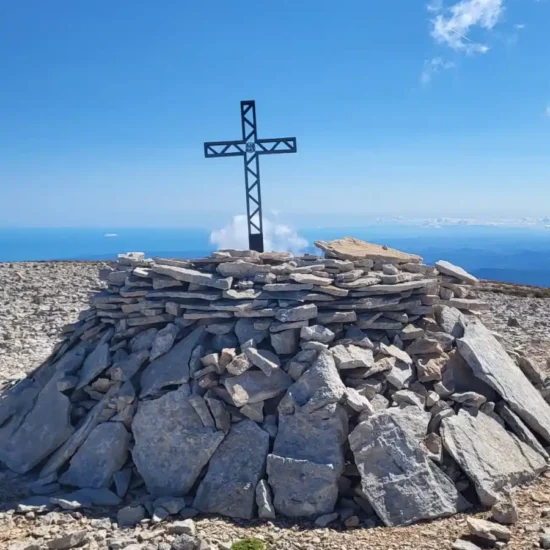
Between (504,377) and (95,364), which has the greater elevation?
(95,364)

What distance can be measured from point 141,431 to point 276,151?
5.98 m

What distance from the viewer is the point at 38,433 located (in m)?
7.91

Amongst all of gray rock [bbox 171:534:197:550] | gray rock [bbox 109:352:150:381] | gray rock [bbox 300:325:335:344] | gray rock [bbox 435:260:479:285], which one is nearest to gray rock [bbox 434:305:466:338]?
gray rock [bbox 435:260:479:285]

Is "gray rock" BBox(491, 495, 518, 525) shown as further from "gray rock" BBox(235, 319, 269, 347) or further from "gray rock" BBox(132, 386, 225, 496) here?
"gray rock" BBox(235, 319, 269, 347)

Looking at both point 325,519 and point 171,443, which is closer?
point 325,519

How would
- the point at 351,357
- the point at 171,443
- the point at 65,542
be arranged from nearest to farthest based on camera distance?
the point at 65,542
the point at 171,443
the point at 351,357

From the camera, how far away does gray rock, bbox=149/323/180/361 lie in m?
7.91

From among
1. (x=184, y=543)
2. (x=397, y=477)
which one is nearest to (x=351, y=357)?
(x=397, y=477)

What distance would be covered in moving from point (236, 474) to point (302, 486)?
0.83m

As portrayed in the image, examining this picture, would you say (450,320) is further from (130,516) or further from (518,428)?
(130,516)

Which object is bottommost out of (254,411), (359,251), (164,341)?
(254,411)

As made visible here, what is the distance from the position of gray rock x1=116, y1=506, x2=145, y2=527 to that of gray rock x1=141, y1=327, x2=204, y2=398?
1557 millimetres

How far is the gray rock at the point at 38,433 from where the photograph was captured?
25.4 feet

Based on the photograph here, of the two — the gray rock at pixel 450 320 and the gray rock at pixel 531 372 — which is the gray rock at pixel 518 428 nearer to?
the gray rock at pixel 450 320
